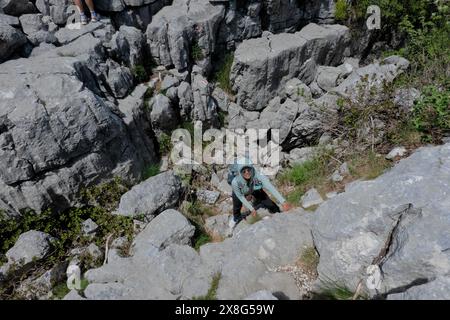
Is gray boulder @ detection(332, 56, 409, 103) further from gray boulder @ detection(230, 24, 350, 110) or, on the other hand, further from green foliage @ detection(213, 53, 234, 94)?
green foliage @ detection(213, 53, 234, 94)

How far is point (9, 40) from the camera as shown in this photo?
8.84 metres

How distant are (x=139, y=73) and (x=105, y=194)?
4257 mm

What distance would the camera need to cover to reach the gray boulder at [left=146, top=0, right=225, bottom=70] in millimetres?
11125

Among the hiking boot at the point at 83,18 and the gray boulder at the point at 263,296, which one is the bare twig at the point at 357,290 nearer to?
the gray boulder at the point at 263,296

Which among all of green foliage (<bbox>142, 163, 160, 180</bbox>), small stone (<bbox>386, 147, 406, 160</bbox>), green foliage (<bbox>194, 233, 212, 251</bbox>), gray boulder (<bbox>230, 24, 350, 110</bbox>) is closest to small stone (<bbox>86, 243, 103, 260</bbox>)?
green foliage (<bbox>194, 233, 212, 251</bbox>)

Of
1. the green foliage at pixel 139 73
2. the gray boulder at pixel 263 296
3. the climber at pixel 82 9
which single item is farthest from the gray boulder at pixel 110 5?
the gray boulder at pixel 263 296

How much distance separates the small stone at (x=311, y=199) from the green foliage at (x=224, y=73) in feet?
21.4

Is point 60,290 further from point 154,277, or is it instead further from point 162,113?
point 162,113

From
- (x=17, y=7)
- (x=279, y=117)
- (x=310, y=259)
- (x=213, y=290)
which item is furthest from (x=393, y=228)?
(x=17, y=7)

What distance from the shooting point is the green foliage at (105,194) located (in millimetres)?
8158

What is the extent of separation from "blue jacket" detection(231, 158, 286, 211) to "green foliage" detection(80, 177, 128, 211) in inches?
123

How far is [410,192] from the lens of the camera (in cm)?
464
